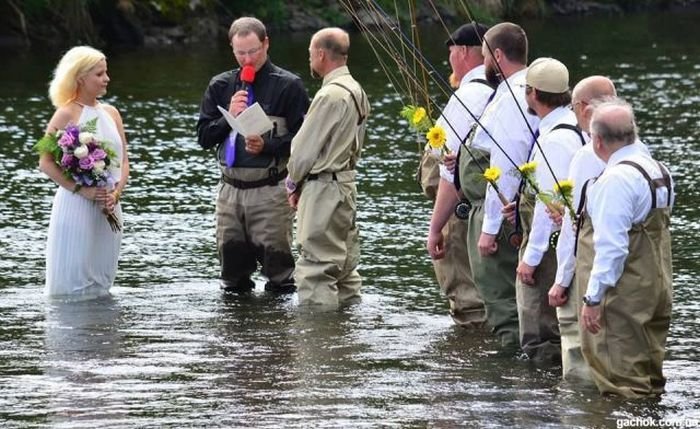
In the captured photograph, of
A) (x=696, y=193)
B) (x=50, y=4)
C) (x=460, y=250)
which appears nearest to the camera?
(x=460, y=250)

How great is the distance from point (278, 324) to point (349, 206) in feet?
3.62

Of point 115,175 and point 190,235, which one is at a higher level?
point 115,175

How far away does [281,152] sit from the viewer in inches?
481

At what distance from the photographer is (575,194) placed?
8945mm

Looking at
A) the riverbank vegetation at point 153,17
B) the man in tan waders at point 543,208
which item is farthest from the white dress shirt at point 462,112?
the riverbank vegetation at point 153,17

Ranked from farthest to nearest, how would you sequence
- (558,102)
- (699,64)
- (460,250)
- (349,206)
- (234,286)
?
(699,64) → (234,286) → (349,206) → (460,250) → (558,102)

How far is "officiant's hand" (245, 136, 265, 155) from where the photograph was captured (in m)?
12.0

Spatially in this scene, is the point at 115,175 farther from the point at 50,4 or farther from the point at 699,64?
the point at 50,4

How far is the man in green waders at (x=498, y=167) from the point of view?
9.87m

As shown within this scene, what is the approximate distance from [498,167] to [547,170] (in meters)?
0.54

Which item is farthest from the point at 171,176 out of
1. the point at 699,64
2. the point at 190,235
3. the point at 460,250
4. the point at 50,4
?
the point at 50,4

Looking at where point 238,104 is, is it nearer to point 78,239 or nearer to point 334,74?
point 334,74

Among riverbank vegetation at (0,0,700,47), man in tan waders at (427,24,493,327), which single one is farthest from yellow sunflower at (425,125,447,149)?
riverbank vegetation at (0,0,700,47)

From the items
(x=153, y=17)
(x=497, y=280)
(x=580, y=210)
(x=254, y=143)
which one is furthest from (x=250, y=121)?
(x=153, y=17)
